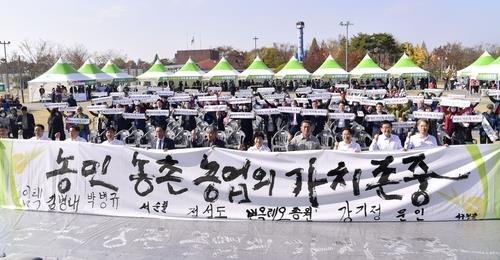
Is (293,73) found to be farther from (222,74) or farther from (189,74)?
(189,74)

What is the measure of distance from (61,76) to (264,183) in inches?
1036

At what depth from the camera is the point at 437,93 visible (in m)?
18.8

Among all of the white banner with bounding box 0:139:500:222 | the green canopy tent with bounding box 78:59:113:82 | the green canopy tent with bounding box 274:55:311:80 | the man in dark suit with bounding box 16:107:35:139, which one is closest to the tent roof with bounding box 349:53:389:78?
the green canopy tent with bounding box 274:55:311:80

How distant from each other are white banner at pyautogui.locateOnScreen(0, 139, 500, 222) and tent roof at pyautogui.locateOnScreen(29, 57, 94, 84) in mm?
23481

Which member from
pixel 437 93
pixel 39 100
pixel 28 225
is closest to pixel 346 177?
pixel 28 225

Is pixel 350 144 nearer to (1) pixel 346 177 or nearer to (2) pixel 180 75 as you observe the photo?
(1) pixel 346 177

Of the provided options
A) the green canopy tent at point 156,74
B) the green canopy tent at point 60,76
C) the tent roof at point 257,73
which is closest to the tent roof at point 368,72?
the tent roof at point 257,73

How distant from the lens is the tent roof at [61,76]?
98.9 ft

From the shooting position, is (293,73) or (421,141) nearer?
(421,141)

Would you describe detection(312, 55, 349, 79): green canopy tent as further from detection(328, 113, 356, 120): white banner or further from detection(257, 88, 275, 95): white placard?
detection(328, 113, 356, 120): white banner

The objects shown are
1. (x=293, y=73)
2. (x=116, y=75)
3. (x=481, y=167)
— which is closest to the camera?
(x=481, y=167)

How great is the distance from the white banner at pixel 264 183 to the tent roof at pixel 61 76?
23481 mm

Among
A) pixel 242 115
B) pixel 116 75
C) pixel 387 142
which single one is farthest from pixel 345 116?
pixel 116 75

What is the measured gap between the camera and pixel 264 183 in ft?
25.0
